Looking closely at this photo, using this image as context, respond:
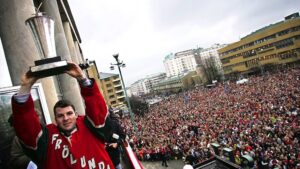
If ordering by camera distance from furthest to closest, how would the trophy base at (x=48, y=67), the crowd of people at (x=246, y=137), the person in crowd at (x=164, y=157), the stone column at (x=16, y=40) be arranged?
Answer: 1. the person in crowd at (x=164, y=157)
2. the crowd of people at (x=246, y=137)
3. the stone column at (x=16, y=40)
4. the trophy base at (x=48, y=67)

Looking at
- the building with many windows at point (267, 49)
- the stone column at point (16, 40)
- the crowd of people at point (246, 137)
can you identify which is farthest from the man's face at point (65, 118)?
the building with many windows at point (267, 49)

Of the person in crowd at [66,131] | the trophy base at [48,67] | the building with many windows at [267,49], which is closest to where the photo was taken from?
the person in crowd at [66,131]

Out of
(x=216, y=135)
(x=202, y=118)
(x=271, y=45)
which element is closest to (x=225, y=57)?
(x=271, y=45)

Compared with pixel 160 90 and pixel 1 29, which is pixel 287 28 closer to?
pixel 1 29

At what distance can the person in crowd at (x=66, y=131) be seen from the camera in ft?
7.80

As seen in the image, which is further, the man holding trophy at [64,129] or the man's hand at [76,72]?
the man's hand at [76,72]

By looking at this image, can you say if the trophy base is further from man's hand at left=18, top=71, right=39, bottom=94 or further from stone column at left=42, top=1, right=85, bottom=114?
stone column at left=42, top=1, right=85, bottom=114

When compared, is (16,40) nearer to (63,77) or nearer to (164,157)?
(63,77)

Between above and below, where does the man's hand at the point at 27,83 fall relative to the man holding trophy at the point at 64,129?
above

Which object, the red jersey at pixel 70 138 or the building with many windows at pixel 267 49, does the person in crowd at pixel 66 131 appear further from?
the building with many windows at pixel 267 49

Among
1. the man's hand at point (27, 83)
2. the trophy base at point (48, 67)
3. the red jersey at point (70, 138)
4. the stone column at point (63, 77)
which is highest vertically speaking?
the stone column at point (63, 77)

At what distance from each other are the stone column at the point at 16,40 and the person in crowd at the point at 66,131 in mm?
3108

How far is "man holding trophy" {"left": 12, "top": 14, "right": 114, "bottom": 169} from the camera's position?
2.39 m

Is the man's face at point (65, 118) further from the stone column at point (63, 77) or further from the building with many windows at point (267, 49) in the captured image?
the building with many windows at point (267, 49)
